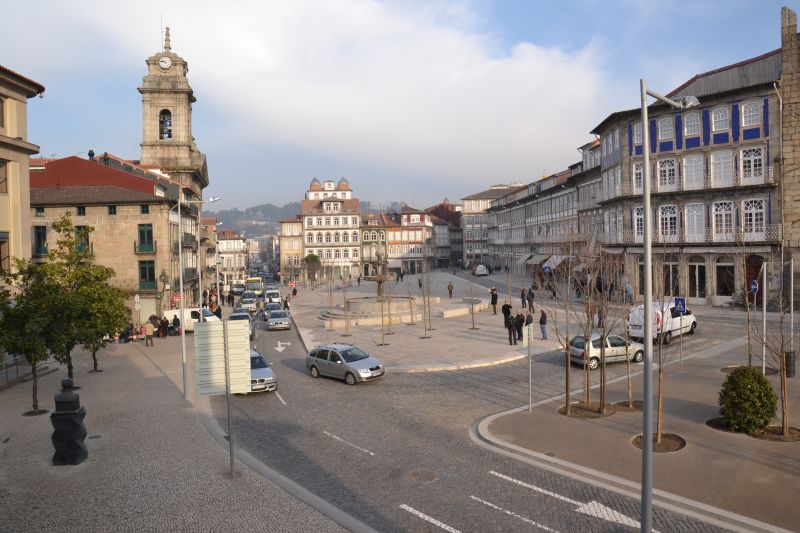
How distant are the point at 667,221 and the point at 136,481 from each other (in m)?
41.5

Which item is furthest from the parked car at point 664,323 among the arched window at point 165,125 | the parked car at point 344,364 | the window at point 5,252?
the arched window at point 165,125

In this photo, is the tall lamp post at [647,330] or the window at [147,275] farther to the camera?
the window at [147,275]

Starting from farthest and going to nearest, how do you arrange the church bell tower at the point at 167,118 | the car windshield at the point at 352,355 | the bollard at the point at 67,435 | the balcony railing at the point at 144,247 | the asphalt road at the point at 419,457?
the church bell tower at the point at 167,118 → the balcony railing at the point at 144,247 → the car windshield at the point at 352,355 → the bollard at the point at 67,435 → the asphalt road at the point at 419,457

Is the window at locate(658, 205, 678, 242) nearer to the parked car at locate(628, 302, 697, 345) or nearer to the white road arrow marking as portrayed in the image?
the parked car at locate(628, 302, 697, 345)

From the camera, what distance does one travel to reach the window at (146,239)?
4109 centimetres

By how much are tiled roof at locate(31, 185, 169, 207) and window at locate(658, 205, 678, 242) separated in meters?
35.8

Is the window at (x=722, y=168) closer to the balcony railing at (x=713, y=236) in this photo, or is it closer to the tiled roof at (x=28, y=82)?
the balcony railing at (x=713, y=236)

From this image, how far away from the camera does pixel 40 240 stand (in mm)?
40000

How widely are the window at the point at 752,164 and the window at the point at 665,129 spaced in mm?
5210

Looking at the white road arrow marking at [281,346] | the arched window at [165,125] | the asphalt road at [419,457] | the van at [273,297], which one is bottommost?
the white road arrow marking at [281,346]

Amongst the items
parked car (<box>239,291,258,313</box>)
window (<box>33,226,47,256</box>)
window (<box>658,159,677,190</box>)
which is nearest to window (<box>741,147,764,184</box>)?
window (<box>658,159,677,190</box>)

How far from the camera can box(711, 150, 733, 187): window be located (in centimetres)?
4025

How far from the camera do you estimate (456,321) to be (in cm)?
3866

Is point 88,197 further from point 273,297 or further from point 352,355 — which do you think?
point 352,355
